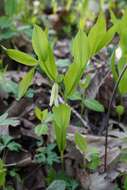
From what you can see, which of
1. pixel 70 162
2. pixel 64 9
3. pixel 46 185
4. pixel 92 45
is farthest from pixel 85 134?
pixel 64 9

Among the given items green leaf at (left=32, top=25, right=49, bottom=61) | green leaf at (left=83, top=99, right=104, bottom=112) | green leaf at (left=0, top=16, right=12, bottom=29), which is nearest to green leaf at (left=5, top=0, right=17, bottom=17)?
green leaf at (left=0, top=16, right=12, bottom=29)

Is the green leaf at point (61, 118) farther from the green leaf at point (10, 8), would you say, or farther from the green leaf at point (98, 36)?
the green leaf at point (10, 8)

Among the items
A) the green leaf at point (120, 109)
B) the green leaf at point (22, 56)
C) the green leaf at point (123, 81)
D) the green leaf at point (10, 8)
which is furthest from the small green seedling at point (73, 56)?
the green leaf at point (10, 8)

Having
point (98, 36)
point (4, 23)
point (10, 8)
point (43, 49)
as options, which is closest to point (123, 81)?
point (98, 36)

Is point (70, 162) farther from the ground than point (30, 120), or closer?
closer

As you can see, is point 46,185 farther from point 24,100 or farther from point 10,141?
point 24,100

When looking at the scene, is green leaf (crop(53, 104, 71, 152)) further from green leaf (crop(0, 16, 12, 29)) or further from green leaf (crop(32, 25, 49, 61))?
green leaf (crop(0, 16, 12, 29))
